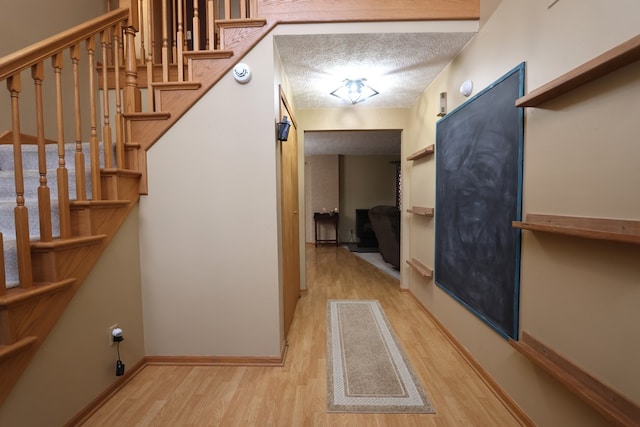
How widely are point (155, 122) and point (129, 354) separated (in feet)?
4.97

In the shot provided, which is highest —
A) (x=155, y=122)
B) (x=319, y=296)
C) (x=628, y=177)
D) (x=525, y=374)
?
(x=155, y=122)

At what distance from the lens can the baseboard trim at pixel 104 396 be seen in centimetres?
144

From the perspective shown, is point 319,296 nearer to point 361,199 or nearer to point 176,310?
point 176,310

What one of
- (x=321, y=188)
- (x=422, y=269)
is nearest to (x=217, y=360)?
(x=422, y=269)

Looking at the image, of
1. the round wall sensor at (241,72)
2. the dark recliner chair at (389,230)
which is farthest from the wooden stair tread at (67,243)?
the dark recliner chair at (389,230)

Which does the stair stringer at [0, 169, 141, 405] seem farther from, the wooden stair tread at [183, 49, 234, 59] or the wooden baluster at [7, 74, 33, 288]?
the wooden stair tread at [183, 49, 234, 59]

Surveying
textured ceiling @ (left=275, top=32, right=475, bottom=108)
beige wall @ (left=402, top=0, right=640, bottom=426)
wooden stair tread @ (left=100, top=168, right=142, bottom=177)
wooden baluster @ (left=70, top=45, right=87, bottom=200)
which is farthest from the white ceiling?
wooden stair tread @ (left=100, top=168, right=142, bottom=177)

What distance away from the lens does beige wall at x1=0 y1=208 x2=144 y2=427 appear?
1.23 meters

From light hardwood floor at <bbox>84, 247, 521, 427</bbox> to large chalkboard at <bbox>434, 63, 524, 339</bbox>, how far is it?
16.7 inches

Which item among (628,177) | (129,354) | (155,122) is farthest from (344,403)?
(155,122)

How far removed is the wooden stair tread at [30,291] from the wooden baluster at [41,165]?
8.4 inches

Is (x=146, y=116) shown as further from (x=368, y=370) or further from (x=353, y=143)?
(x=353, y=143)

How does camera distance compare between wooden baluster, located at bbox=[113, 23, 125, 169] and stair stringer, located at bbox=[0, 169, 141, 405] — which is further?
wooden baluster, located at bbox=[113, 23, 125, 169]

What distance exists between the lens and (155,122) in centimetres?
186
